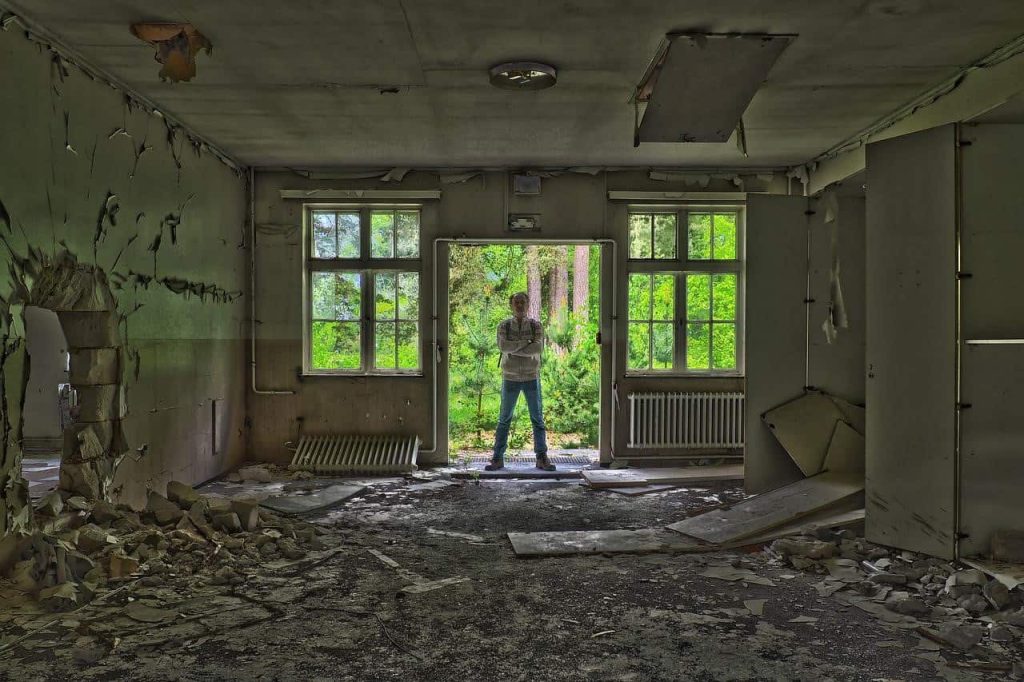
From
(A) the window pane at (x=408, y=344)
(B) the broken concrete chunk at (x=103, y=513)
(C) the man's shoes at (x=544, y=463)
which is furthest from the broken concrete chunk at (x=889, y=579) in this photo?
(A) the window pane at (x=408, y=344)

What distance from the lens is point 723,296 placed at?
6.93 metres

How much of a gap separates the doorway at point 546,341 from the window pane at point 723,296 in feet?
6.85

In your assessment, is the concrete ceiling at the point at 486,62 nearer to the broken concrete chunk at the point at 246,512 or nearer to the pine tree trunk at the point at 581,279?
the broken concrete chunk at the point at 246,512

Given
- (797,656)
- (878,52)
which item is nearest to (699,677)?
(797,656)

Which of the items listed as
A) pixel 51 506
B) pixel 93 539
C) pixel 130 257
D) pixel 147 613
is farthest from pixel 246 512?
pixel 130 257

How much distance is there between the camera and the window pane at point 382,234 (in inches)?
271

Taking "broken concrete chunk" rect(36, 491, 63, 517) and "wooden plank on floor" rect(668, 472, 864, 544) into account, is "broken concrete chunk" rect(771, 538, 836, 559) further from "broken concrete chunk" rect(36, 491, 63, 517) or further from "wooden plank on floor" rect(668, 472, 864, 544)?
"broken concrete chunk" rect(36, 491, 63, 517)

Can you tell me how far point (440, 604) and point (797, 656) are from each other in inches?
58.7

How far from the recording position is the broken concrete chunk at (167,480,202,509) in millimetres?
4277

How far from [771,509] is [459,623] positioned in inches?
93.5

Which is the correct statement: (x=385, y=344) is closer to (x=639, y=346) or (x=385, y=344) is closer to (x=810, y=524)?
(x=639, y=346)

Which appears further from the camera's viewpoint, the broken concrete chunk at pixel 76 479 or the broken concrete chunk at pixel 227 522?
the broken concrete chunk at pixel 227 522

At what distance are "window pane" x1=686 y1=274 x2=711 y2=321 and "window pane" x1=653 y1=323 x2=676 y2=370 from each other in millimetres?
234

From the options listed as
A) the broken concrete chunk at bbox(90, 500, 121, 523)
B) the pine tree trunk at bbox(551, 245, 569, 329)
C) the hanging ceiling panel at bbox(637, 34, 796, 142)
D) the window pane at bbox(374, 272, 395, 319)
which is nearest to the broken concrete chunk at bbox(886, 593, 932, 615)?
the hanging ceiling panel at bbox(637, 34, 796, 142)
